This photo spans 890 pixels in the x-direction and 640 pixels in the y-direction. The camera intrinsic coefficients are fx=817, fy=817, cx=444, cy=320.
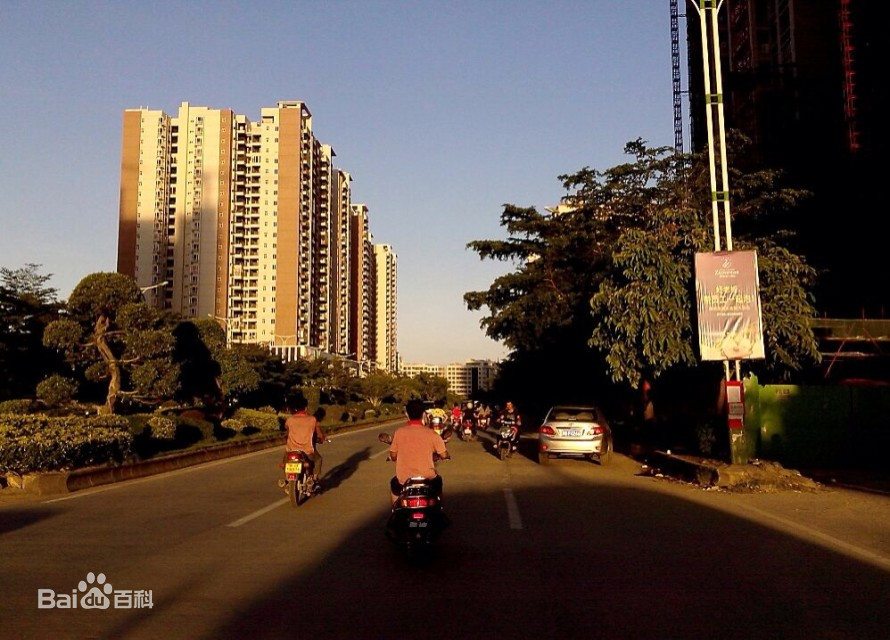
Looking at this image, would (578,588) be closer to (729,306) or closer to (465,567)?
(465,567)

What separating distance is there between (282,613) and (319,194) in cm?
14140

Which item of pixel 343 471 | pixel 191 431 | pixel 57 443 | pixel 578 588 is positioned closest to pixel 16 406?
pixel 191 431

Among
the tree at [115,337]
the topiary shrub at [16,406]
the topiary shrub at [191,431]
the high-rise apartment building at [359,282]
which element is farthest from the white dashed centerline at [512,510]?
the high-rise apartment building at [359,282]

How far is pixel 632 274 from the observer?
20.1 m

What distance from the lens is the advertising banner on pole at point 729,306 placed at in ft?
54.9

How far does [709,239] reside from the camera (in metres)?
20.7

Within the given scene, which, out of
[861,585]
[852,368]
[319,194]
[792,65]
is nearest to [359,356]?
[319,194]

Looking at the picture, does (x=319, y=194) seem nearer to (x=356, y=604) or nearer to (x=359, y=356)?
(x=359, y=356)

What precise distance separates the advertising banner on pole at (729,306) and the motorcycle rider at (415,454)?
9.52 m

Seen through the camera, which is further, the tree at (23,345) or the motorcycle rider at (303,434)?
the tree at (23,345)

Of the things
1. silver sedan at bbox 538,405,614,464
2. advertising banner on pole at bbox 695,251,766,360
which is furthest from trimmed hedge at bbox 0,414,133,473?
advertising banner on pole at bbox 695,251,766,360

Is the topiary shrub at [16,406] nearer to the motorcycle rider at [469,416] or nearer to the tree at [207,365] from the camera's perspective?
the tree at [207,365]

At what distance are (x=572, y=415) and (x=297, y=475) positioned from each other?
10.0 m

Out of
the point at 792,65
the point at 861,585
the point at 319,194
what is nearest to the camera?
the point at 861,585
